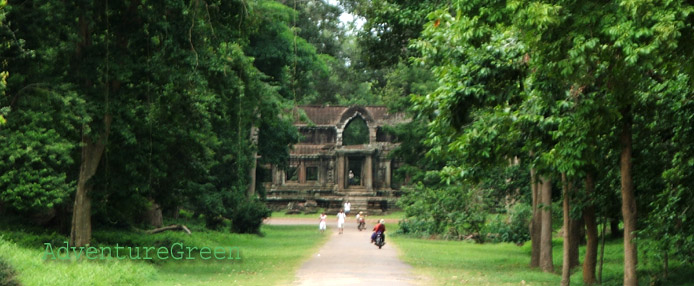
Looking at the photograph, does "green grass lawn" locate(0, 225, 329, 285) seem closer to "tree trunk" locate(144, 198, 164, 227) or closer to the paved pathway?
the paved pathway

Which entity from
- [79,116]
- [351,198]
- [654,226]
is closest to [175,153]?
[79,116]

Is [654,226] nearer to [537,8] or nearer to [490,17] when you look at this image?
[490,17]

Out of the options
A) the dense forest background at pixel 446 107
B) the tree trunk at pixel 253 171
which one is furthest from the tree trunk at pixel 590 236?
the tree trunk at pixel 253 171

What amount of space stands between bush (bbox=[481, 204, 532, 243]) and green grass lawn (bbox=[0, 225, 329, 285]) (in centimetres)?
641

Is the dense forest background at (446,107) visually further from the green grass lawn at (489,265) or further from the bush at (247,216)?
the bush at (247,216)

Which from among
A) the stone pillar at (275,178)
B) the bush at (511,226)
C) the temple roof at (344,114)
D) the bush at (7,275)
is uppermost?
the temple roof at (344,114)

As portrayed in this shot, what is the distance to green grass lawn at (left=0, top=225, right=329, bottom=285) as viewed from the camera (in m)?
15.6

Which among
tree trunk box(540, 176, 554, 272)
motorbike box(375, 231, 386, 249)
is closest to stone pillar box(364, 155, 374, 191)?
motorbike box(375, 231, 386, 249)

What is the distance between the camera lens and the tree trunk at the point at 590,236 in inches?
649

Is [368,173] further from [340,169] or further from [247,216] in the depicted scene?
[247,216]

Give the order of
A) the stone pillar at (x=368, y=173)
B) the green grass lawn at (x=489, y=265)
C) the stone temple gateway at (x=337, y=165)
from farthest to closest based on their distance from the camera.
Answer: the stone pillar at (x=368, y=173) < the stone temple gateway at (x=337, y=165) < the green grass lawn at (x=489, y=265)

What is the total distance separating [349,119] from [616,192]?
1738 inches

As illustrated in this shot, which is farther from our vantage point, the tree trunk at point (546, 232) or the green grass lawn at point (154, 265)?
the tree trunk at point (546, 232)

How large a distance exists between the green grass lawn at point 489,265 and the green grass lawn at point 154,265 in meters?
3.14
